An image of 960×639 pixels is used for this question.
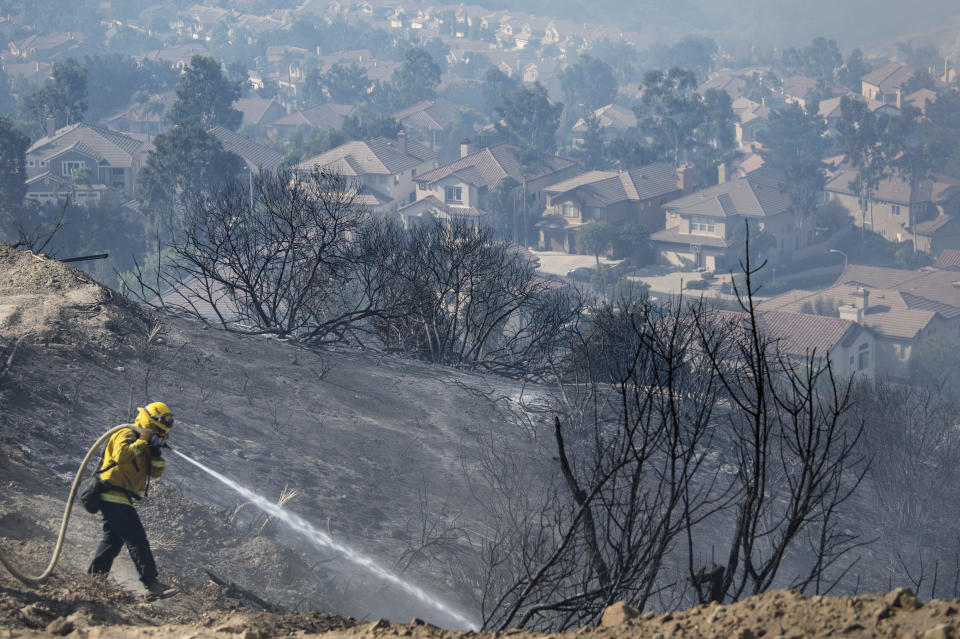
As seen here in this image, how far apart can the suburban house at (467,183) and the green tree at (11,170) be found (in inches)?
901

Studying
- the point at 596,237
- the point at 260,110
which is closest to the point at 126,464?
the point at 596,237

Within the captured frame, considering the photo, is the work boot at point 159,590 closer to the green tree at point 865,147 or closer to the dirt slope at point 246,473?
the dirt slope at point 246,473

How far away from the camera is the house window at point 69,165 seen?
6088 centimetres

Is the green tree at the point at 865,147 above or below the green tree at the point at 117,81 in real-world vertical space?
below

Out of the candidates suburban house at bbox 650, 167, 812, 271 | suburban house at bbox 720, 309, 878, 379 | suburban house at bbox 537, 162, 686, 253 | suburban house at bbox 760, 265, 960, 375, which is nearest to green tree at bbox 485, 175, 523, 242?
suburban house at bbox 537, 162, 686, 253

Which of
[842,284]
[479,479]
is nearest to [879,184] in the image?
[842,284]

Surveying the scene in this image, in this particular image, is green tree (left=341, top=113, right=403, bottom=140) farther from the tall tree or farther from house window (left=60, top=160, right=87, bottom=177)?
the tall tree

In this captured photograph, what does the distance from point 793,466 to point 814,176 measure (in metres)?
53.8

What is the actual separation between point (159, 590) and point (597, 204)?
5468 centimetres

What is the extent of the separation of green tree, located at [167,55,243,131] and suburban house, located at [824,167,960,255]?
4243cm

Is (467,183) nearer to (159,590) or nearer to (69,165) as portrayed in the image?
(69,165)

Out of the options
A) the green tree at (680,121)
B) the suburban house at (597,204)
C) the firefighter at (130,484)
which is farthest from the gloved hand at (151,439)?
the green tree at (680,121)

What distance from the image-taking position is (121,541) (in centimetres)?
689

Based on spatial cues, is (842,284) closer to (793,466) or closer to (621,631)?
(793,466)
